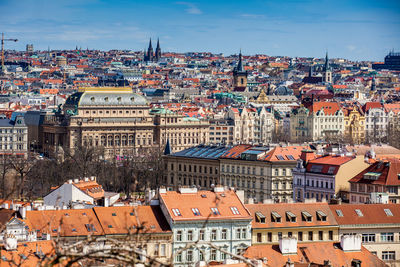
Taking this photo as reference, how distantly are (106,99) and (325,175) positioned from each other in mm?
90361

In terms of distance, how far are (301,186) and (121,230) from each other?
91.9ft

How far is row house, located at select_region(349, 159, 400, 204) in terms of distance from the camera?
54.8 meters

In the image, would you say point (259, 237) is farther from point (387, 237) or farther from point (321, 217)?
point (387, 237)

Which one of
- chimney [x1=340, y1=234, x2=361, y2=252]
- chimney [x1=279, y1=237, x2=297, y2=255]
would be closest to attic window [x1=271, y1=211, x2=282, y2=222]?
chimney [x1=340, y1=234, x2=361, y2=252]

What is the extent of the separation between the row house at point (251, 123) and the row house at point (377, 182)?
10222 centimetres

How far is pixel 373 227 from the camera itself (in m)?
43.5

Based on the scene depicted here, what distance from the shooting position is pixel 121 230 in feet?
131

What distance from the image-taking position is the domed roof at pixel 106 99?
14988 centimetres

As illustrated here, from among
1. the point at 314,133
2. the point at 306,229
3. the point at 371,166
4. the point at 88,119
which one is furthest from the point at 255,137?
the point at 306,229

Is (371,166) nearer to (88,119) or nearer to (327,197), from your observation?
(327,197)

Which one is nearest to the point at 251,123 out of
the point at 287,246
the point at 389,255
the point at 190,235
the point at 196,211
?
the point at 389,255

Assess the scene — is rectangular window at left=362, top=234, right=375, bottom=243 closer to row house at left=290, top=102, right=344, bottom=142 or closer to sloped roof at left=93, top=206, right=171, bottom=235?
sloped roof at left=93, top=206, right=171, bottom=235

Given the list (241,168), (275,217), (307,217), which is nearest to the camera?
(275,217)

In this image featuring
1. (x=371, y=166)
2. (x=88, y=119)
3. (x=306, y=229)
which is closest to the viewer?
(x=306, y=229)
